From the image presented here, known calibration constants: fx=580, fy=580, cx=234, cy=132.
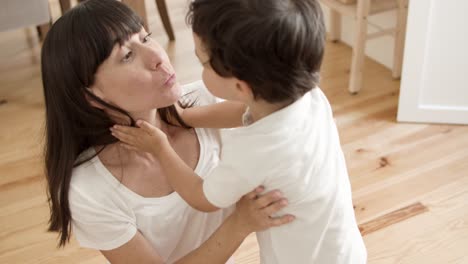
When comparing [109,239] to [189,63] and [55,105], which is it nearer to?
[55,105]

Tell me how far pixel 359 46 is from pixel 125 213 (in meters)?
1.78

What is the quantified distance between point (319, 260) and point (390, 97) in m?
1.78

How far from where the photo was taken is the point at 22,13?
2.75m

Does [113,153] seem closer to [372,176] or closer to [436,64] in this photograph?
[372,176]

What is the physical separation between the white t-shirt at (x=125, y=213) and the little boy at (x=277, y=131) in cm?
11

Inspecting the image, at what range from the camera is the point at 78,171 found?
1.17 meters

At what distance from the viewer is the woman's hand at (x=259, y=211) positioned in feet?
3.37

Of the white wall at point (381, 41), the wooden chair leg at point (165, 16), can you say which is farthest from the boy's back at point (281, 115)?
the wooden chair leg at point (165, 16)

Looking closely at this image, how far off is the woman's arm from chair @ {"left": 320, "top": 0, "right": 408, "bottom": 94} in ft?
5.57

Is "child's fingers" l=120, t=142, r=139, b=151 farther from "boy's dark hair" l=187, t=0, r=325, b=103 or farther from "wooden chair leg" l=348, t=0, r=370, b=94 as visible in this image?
"wooden chair leg" l=348, t=0, r=370, b=94

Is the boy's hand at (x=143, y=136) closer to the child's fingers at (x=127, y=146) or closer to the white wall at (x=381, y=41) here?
the child's fingers at (x=127, y=146)

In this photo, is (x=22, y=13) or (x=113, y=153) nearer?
(x=113, y=153)

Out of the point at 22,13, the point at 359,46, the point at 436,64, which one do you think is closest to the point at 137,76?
the point at 436,64

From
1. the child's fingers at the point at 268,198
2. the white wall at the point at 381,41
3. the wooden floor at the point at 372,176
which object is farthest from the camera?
the white wall at the point at 381,41
